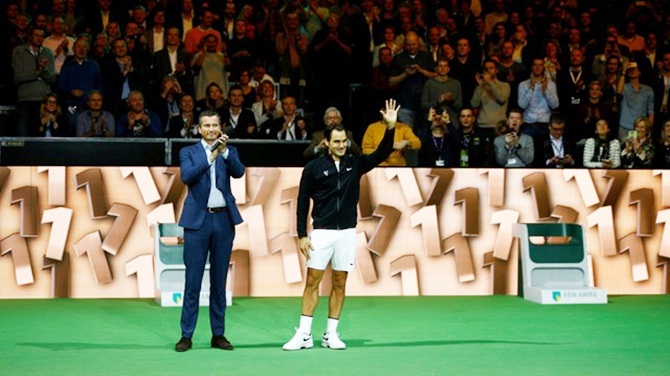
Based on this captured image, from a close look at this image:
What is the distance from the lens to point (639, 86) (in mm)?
19797

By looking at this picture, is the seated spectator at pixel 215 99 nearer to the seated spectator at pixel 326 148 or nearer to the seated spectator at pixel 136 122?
the seated spectator at pixel 136 122

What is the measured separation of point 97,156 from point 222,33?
4.52 metres

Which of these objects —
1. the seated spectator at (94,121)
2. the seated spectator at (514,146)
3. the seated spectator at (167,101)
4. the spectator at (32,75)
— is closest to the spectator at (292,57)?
the seated spectator at (167,101)

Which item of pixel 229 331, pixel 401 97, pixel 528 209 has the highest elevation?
pixel 401 97

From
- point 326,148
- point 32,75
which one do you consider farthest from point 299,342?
point 32,75

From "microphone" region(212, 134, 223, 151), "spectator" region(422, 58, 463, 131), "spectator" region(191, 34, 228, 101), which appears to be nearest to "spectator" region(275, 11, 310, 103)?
"spectator" region(191, 34, 228, 101)

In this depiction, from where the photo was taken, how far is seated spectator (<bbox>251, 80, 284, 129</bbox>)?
60.3 feet

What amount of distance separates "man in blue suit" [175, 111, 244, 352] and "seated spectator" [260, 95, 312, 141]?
697 centimetres

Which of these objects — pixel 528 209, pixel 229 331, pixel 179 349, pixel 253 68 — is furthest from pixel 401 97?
pixel 179 349

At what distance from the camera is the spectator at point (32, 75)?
714 inches

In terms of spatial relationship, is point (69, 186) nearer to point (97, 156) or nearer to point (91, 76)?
point (97, 156)

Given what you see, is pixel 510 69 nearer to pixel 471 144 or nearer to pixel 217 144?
pixel 471 144

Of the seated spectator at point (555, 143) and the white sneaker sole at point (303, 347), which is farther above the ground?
the seated spectator at point (555, 143)

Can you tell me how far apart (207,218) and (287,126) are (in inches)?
287
